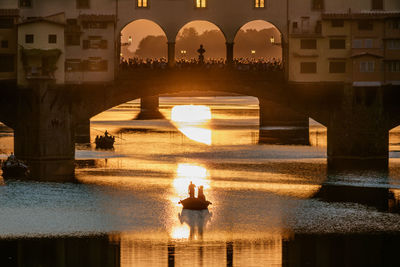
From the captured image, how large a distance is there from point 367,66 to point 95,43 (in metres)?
27.5

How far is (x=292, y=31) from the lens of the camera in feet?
341

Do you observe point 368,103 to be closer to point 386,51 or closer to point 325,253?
point 386,51

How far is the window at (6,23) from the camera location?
333 ft

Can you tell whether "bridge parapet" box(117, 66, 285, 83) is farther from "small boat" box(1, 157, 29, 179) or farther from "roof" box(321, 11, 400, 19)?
"small boat" box(1, 157, 29, 179)

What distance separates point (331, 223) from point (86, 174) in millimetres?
33180

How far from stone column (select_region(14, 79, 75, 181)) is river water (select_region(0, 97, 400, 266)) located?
117 inches

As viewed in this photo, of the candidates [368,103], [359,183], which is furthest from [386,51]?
[359,183]

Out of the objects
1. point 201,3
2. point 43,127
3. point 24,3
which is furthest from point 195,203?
Answer: point 24,3

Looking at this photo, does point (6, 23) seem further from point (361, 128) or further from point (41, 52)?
point (361, 128)

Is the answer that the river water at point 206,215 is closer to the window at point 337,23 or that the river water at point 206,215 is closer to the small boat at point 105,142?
the small boat at point 105,142

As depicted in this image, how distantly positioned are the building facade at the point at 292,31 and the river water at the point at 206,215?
958 cm

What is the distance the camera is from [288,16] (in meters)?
104

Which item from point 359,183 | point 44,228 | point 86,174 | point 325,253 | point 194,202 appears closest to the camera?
point 325,253

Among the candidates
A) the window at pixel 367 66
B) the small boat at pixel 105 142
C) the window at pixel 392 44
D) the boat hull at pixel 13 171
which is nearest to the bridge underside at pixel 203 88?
the window at pixel 367 66
